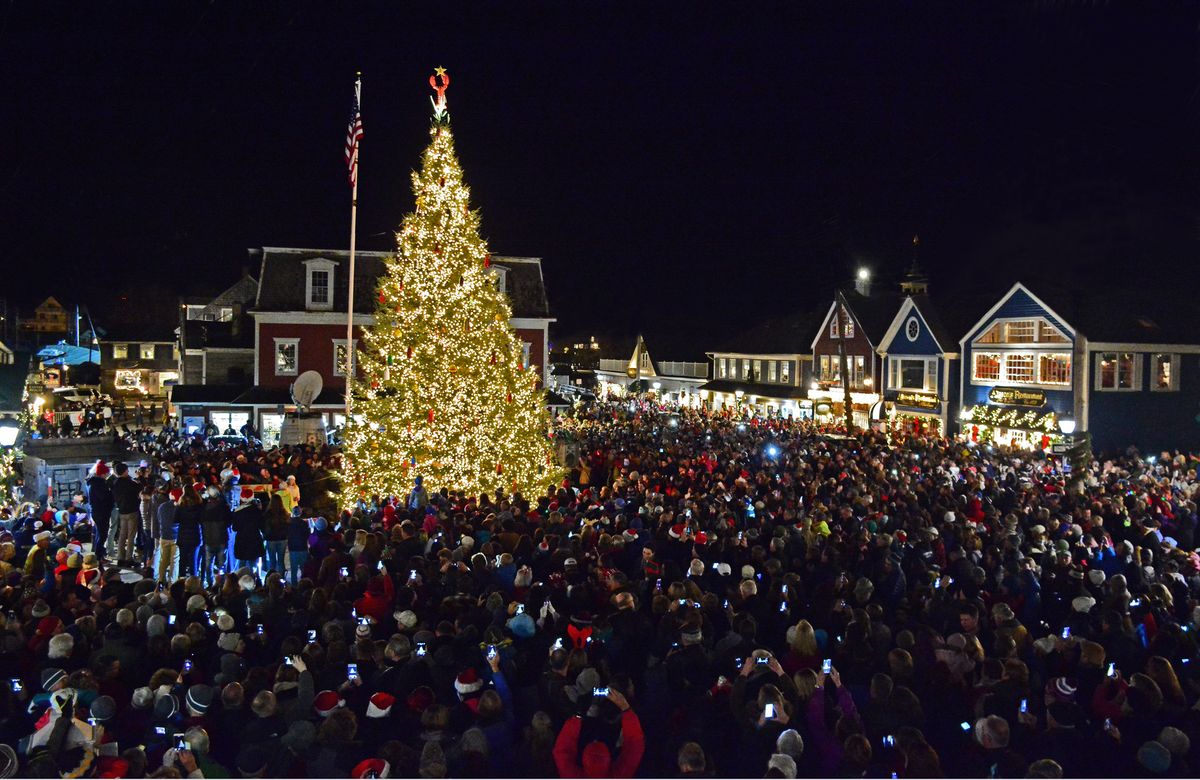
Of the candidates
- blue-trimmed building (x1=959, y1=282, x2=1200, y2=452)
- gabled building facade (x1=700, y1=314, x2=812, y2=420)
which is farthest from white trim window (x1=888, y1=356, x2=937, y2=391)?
gabled building facade (x1=700, y1=314, x2=812, y2=420)

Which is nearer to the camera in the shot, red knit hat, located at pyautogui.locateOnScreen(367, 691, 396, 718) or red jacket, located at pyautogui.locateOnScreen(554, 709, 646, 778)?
red jacket, located at pyautogui.locateOnScreen(554, 709, 646, 778)

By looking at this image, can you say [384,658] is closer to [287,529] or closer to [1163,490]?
[287,529]

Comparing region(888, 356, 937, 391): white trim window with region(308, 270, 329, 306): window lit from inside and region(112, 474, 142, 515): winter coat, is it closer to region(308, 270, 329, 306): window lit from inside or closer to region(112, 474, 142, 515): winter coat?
region(308, 270, 329, 306): window lit from inside

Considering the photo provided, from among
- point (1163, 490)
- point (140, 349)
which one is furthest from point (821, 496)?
point (140, 349)

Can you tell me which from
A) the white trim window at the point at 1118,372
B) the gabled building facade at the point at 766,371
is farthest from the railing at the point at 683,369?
the white trim window at the point at 1118,372

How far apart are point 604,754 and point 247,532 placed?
828 centimetres

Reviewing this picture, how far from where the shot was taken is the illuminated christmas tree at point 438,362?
605 inches

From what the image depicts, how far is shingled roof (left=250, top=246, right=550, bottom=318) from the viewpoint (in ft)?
101

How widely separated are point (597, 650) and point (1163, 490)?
16063 mm

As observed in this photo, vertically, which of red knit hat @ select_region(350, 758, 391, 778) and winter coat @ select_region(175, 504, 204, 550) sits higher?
winter coat @ select_region(175, 504, 204, 550)

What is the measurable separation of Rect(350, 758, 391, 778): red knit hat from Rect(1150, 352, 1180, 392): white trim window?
3540 cm

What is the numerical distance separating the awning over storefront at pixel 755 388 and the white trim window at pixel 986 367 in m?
12.3

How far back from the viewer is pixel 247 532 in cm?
1124

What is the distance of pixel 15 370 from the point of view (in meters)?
24.0
